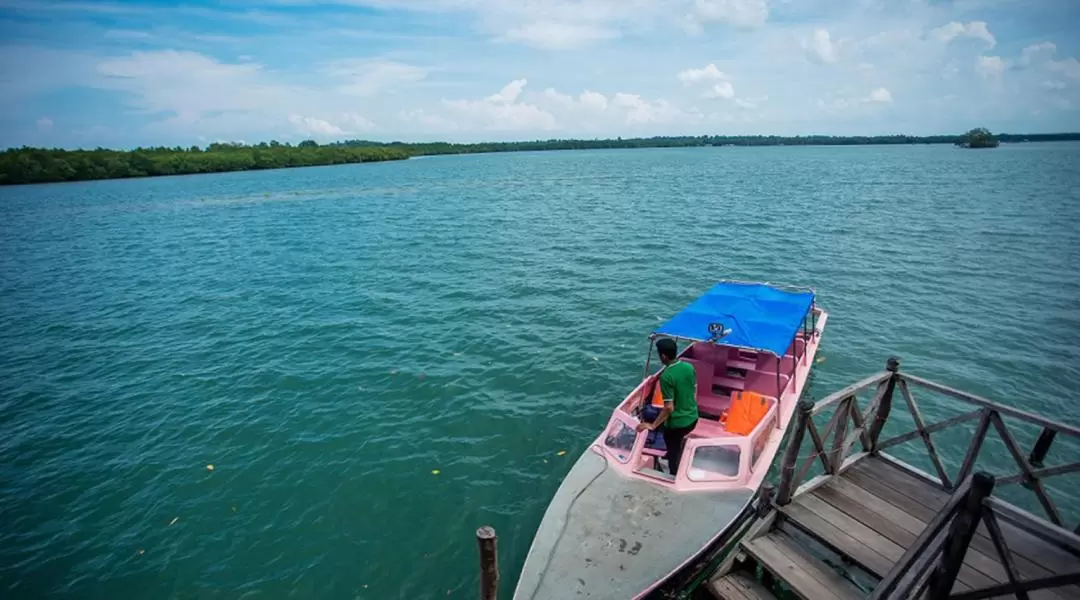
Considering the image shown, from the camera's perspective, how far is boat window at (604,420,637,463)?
33.1 feet

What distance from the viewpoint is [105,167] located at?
379 ft

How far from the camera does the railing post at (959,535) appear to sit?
15.1 ft

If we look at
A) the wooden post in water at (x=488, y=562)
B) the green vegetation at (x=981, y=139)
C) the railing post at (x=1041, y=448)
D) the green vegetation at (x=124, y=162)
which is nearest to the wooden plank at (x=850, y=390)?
the wooden post in water at (x=488, y=562)

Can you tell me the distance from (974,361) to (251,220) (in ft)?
193

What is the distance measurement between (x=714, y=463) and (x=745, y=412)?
2.25m

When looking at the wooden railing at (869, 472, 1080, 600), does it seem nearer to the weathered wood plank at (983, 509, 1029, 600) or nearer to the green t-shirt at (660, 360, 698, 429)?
the weathered wood plank at (983, 509, 1029, 600)

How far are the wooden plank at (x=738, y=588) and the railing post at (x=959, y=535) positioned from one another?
2.60 metres

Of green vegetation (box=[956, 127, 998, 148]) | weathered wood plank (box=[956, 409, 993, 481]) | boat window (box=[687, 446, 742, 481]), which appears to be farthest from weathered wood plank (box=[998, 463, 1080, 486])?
green vegetation (box=[956, 127, 998, 148])

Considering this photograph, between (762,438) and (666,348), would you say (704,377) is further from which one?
(666,348)

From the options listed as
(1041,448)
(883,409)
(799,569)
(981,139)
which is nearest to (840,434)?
(883,409)

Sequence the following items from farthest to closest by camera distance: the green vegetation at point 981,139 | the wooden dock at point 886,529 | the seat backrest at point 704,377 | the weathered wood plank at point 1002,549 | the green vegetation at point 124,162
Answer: the green vegetation at point 981,139 → the green vegetation at point 124,162 → the seat backrest at point 704,377 → the wooden dock at point 886,529 → the weathered wood plank at point 1002,549

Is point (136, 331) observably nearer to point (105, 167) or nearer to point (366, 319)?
point (366, 319)

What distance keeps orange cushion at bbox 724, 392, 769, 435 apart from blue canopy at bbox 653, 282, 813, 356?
136 cm

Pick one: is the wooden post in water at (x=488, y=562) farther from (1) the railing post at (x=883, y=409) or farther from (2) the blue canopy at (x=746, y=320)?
(1) the railing post at (x=883, y=409)
